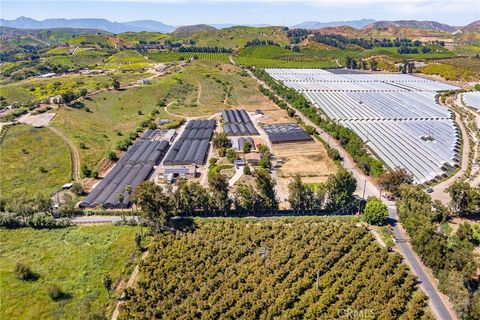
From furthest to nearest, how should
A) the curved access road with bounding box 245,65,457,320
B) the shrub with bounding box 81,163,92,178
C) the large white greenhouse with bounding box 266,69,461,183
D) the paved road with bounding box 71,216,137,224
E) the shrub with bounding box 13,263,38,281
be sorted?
the large white greenhouse with bounding box 266,69,461,183 → the shrub with bounding box 81,163,92,178 → the paved road with bounding box 71,216,137,224 → the shrub with bounding box 13,263,38,281 → the curved access road with bounding box 245,65,457,320

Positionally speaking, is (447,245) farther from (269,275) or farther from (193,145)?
(193,145)

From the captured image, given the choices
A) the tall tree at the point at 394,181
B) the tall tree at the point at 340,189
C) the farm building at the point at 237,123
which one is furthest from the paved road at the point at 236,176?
the tall tree at the point at 394,181

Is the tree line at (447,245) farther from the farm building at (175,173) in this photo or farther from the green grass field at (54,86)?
the green grass field at (54,86)

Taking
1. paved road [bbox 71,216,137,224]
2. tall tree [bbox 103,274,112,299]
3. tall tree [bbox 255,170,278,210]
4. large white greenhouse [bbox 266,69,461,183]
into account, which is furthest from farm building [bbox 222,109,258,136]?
tall tree [bbox 103,274,112,299]

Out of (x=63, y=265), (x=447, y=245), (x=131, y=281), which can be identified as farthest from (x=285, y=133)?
(x=63, y=265)

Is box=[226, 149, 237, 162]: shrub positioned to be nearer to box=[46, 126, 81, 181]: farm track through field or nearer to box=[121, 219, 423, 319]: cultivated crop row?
box=[121, 219, 423, 319]: cultivated crop row

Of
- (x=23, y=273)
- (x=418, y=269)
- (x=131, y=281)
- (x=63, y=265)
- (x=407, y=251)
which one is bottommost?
(x=418, y=269)
